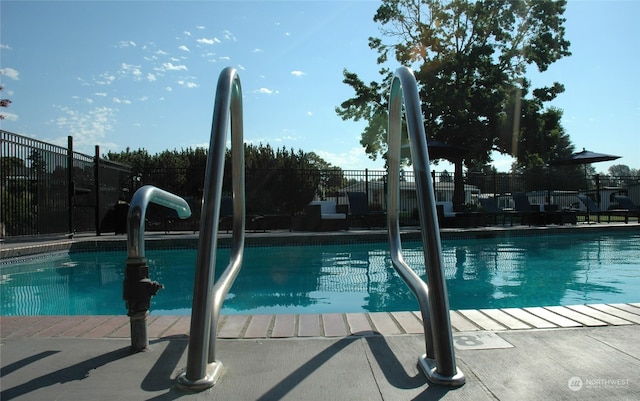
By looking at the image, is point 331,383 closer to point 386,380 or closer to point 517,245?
point 386,380

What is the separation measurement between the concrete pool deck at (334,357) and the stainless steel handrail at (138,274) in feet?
0.43

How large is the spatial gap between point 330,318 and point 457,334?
79 cm

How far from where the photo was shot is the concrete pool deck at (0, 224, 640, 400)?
165cm

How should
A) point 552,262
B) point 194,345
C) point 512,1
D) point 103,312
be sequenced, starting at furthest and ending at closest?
point 512,1, point 552,262, point 103,312, point 194,345

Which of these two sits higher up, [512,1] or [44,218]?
[512,1]

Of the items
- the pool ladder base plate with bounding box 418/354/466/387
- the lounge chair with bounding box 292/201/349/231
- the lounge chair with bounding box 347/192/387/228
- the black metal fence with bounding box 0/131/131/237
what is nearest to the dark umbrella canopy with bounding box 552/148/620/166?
the lounge chair with bounding box 347/192/387/228

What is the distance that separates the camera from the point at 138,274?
1.97 metres

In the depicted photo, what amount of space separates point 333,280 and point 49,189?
812cm

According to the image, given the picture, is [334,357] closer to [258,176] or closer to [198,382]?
[198,382]

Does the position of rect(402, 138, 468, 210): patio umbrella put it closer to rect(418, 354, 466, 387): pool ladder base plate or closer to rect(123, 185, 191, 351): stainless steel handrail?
rect(418, 354, 466, 387): pool ladder base plate

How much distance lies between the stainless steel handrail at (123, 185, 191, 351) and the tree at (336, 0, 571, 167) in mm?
16534

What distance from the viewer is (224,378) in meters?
1.77

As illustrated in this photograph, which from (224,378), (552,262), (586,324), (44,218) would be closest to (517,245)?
(552,262)

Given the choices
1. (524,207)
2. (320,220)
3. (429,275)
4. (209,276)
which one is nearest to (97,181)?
(320,220)
